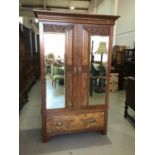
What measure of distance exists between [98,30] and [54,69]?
0.87 m

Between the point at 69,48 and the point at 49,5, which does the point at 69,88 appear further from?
the point at 49,5

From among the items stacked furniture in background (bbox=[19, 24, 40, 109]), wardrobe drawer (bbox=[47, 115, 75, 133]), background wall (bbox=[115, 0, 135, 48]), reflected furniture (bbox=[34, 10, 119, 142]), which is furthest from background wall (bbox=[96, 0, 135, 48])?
Answer: wardrobe drawer (bbox=[47, 115, 75, 133])

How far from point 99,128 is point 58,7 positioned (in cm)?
825

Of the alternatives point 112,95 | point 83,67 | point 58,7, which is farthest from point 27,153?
point 58,7

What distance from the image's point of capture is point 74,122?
2549 millimetres

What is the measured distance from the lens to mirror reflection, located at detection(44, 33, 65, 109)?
2287mm

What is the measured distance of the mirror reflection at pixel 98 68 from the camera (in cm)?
246

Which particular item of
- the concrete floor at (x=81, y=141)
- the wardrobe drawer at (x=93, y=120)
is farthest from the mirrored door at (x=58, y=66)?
the concrete floor at (x=81, y=141)

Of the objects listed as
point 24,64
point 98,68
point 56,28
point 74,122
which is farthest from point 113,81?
point 56,28

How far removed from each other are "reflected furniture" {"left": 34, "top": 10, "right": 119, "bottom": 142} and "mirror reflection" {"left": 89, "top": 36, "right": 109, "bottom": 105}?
3 centimetres

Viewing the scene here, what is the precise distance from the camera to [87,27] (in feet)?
7.72

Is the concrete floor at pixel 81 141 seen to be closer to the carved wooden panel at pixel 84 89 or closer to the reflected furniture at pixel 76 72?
the reflected furniture at pixel 76 72

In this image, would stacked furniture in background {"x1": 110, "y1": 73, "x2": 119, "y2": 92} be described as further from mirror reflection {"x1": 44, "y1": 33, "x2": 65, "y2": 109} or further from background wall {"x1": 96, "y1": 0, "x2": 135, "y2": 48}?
mirror reflection {"x1": 44, "y1": 33, "x2": 65, "y2": 109}
